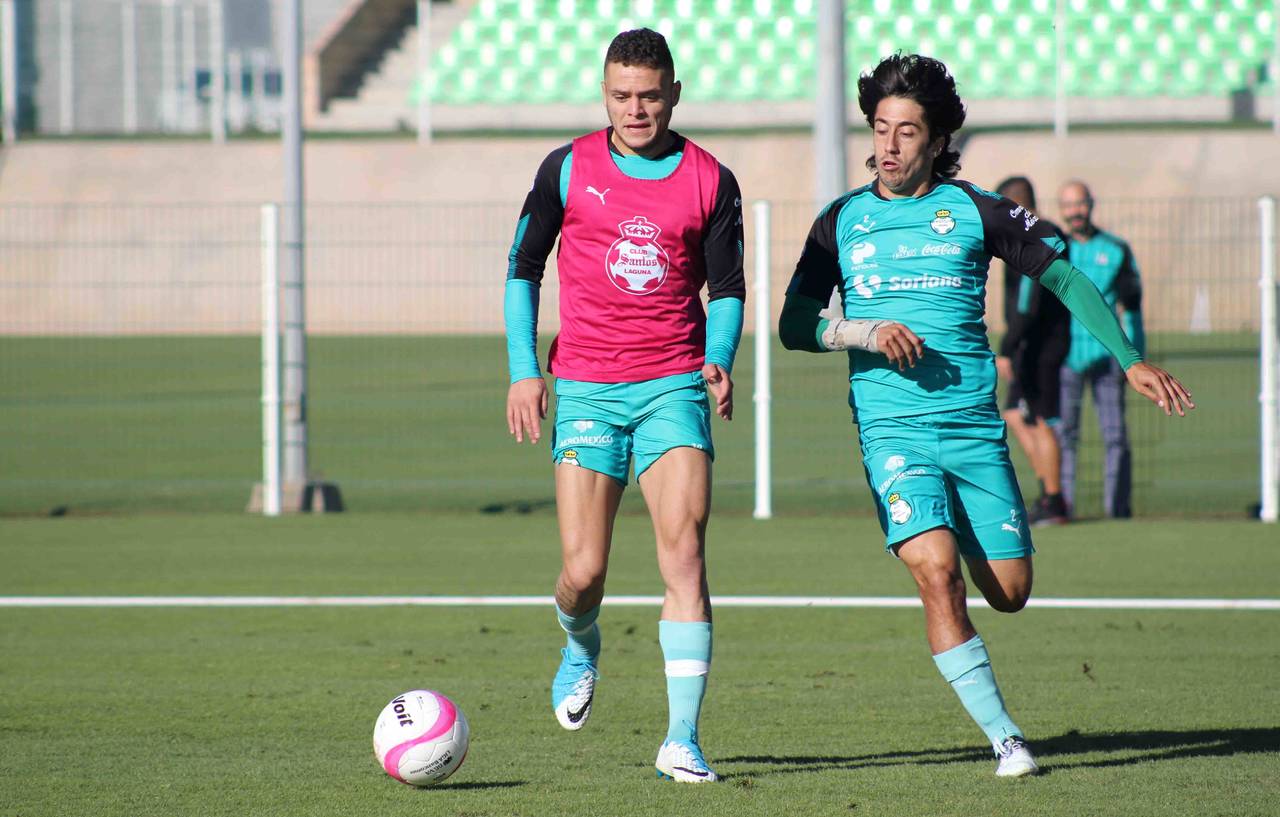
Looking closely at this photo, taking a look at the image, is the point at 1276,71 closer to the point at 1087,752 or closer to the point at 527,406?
the point at 1087,752

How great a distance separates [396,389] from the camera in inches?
791

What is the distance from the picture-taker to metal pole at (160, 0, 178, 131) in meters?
36.3

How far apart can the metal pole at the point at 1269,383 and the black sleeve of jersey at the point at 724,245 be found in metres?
7.32

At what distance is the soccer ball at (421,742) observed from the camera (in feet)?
16.2

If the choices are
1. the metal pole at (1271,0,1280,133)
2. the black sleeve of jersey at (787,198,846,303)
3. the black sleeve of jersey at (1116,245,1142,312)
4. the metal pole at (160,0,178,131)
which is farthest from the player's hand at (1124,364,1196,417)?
the metal pole at (160,0,178,131)

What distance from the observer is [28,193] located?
3300 centimetres

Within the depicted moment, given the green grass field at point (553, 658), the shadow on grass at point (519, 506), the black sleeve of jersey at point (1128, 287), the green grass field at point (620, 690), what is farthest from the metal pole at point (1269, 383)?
the shadow on grass at point (519, 506)

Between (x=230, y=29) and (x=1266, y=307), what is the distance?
119ft

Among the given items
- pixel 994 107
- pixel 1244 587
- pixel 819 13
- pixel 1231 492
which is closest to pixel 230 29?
pixel 994 107

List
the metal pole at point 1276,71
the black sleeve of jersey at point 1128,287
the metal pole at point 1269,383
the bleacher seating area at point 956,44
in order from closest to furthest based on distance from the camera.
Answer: the black sleeve of jersey at point 1128,287 → the metal pole at point 1269,383 → the metal pole at point 1276,71 → the bleacher seating area at point 956,44

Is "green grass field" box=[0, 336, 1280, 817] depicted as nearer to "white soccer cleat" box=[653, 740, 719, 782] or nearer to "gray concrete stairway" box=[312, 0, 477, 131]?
"white soccer cleat" box=[653, 740, 719, 782]

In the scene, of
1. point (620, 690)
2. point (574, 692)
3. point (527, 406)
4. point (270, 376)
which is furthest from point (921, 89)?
point (270, 376)

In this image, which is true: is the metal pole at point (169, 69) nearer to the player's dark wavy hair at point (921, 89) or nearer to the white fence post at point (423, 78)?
the white fence post at point (423, 78)

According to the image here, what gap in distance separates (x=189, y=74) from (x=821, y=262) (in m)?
32.5
